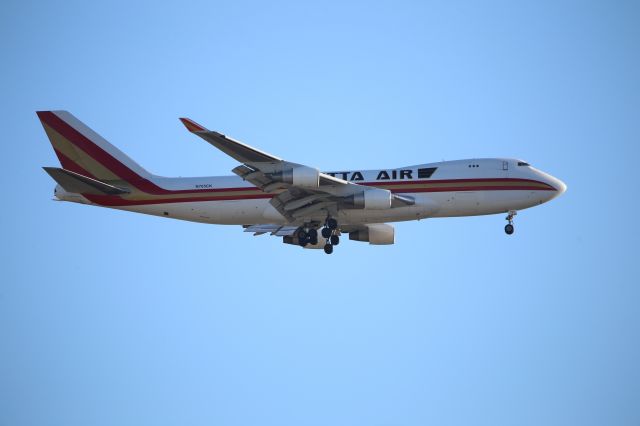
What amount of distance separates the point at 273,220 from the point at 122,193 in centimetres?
930

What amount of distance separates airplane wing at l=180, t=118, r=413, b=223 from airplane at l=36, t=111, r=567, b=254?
4.1 inches

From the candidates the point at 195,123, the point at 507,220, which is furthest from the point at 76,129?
the point at 507,220

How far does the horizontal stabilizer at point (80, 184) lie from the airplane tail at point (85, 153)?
1290 millimetres

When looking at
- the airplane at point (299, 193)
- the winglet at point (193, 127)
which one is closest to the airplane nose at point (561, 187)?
the airplane at point (299, 193)

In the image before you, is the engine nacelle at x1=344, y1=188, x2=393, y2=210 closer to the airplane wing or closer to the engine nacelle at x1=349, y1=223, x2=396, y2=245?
the airplane wing

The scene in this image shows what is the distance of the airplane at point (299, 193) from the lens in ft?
191

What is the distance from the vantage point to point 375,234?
213ft

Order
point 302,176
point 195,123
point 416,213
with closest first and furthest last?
point 195,123
point 302,176
point 416,213

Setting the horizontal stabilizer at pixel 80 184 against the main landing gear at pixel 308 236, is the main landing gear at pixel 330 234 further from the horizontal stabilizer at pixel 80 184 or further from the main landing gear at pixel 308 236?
the horizontal stabilizer at pixel 80 184

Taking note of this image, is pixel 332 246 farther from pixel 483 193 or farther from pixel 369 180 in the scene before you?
pixel 483 193

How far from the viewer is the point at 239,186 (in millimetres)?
60438

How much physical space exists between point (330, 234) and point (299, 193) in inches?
159

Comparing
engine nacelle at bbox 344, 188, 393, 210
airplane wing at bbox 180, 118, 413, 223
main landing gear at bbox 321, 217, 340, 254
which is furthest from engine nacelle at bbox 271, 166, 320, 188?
main landing gear at bbox 321, 217, 340, 254

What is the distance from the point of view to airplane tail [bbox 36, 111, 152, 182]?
6109 centimetres
